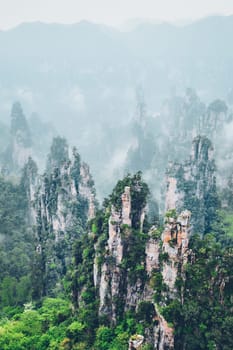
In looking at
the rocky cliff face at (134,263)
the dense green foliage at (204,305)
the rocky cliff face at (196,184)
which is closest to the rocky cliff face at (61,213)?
the rocky cliff face at (196,184)

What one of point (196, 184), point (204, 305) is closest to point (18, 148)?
point (196, 184)

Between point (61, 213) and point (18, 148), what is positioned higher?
point (18, 148)

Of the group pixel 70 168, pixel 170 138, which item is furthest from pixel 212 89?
pixel 70 168

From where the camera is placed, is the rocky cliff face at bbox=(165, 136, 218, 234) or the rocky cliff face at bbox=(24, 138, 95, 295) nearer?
the rocky cliff face at bbox=(24, 138, 95, 295)

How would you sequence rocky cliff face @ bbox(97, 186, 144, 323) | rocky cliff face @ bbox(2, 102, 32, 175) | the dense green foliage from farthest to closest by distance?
rocky cliff face @ bbox(2, 102, 32, 175), rocky cliff face @ bbox(97, 186, 144, 323), the dense green foliage

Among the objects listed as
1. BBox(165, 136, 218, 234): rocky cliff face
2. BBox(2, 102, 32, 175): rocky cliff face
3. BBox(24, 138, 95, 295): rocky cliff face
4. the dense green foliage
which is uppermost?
BBox(2, 102, 32, 175): rocky cliff face

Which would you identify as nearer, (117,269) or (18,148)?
(117,269)

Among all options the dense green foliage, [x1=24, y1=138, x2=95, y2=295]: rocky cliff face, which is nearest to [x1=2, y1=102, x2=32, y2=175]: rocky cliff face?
[x1=24, y1=138, x2=95, y2=295]: rocky cliff face

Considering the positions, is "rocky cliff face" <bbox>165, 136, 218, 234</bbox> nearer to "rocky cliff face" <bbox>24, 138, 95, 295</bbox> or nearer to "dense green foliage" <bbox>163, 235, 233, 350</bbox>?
"rocky cliff face" <bbox>24, 138, 95, 295</bbox>

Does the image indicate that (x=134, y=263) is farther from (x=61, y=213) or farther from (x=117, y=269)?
(x=61, y=213)

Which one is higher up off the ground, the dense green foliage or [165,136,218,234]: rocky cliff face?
[165,136,218,234]: rocky cliff face

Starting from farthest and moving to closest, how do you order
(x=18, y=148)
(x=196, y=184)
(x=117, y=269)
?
(x=18, y=148)
(x=196, y=184)
(x=117, y=269)

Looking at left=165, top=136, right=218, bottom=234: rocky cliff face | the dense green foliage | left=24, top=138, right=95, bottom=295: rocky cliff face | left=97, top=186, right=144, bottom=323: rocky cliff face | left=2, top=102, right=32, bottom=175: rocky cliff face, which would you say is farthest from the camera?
left=2, top=102, right=32, bottom=175: rocky cliff face

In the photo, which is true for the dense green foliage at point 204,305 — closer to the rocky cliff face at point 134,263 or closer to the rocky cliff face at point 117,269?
the rocky cliff face at point 134,263
